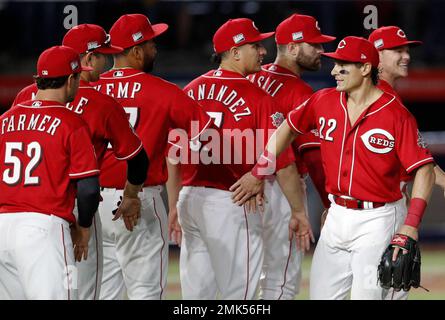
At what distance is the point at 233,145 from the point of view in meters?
6.30

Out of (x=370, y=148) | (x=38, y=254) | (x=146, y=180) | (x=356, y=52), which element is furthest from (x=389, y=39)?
(x=38, y=254)

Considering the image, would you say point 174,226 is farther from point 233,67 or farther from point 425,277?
point 425,277

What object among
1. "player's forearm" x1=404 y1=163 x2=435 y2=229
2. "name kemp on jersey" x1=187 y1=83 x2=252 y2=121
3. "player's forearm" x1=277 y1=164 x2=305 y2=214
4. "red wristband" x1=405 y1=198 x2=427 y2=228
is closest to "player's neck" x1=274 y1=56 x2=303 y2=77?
"name kemp on jersey" x1=187 y1=83 x2=252 y2=121

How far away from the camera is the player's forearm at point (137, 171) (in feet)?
18.6

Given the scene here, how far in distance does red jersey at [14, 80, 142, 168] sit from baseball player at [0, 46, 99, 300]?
1.73 feet

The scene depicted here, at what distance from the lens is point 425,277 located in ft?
32.0

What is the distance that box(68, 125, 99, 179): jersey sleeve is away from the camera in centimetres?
494

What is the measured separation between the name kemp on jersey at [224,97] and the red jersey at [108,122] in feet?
2.73

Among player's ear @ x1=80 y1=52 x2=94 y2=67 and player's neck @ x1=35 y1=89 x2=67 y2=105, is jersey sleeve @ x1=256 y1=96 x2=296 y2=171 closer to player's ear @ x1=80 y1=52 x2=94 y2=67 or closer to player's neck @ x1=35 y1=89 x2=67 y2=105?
player's ear @ x1=80 y1=52 x2=94 y2=67

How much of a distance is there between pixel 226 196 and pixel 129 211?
0.68 meters

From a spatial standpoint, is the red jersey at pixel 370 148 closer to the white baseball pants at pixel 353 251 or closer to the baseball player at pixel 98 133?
the white baseball pants at pixel 353 251

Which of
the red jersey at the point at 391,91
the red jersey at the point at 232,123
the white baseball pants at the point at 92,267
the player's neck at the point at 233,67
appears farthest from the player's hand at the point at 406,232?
the player's neck at the point at 233,67

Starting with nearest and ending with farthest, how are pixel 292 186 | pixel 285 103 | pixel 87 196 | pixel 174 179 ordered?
pixel 87 196
pixel 292 186
pixel 174 179
pixel 285 103
